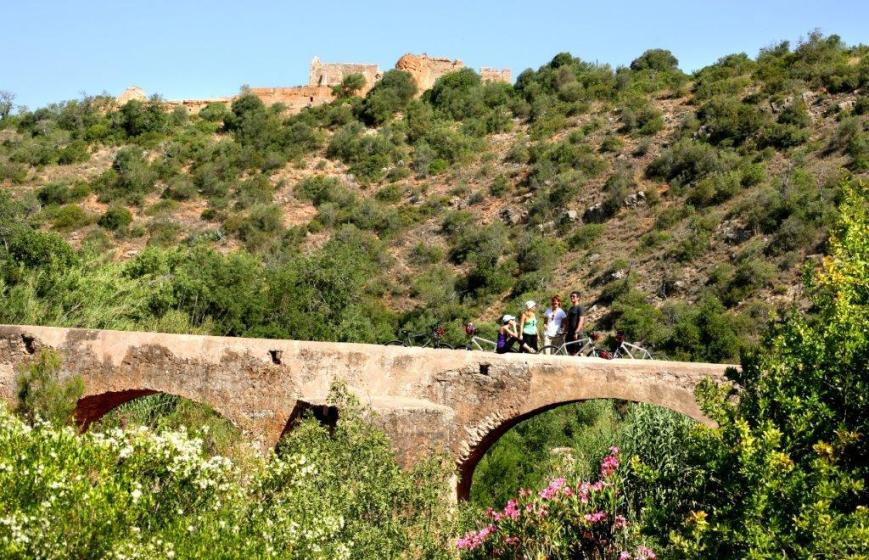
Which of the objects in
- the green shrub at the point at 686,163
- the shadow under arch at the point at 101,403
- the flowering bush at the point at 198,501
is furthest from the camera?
the green shrub at the point at 686,163

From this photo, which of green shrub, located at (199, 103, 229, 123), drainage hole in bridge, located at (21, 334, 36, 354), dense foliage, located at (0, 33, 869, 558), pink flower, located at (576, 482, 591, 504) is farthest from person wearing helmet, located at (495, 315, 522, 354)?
green shrub, located at (199, 103, 229, 123)

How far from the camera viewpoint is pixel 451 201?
36.8 meters

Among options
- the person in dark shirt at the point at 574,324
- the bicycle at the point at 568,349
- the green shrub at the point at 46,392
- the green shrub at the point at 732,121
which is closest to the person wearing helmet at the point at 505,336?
the bicycle at the point at 568,349

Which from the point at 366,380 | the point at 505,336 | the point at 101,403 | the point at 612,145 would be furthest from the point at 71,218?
the point at 505,336

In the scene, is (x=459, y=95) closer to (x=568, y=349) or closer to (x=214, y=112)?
(x=214, y=112)

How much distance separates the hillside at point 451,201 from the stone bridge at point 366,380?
23.5 ft

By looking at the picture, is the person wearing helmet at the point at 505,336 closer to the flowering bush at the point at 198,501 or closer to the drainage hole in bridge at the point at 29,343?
the flowering bush at the point at 198,501

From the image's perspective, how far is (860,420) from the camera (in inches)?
288

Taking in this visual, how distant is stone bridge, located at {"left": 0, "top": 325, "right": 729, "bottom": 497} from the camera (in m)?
12.4

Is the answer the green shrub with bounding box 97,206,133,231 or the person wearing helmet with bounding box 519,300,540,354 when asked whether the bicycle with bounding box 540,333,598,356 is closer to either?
the person wearing helmet with bounding box 519,300,540,354

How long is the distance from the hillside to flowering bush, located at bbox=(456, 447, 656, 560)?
1336cm

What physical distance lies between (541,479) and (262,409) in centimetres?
815

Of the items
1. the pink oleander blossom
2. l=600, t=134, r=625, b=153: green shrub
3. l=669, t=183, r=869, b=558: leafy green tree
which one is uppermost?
l=600, t=134, r=625, b=153: green shrub

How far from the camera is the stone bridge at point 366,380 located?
12.4 m
